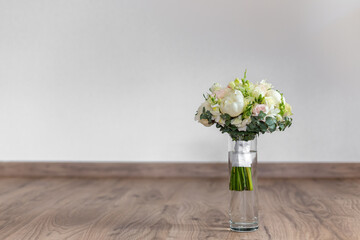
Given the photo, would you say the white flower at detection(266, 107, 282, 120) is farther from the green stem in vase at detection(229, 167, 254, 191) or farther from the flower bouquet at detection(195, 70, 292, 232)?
the green stem in vase at detection(229, 167, 254, 191)

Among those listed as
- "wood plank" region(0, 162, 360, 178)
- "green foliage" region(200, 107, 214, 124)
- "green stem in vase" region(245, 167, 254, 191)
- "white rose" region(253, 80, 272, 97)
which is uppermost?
"white rose" region(253, 80, 272, 97)

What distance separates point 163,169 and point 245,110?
1888 millimetres

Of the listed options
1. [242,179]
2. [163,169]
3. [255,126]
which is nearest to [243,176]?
[242,179]

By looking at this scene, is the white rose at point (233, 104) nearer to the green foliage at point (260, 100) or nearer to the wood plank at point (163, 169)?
the green foliage at point (260, 100)

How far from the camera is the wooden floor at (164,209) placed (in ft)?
6.53

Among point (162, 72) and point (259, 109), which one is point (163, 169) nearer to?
point (162, 72)

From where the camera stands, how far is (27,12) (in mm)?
3709

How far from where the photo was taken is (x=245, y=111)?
5.90 ft

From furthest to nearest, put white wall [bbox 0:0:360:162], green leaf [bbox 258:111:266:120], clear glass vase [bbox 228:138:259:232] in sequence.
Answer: white wall [bbox 0:0:360:162] < clear glass vase [bbox 228:138:259:232] < green leaf [bbox 258:111:266:120]

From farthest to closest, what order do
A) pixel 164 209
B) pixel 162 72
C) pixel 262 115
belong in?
pixel 162 72, pixel 164 209, pixel 262 115

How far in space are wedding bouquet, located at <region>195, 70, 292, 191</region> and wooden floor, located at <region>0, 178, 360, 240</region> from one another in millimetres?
409

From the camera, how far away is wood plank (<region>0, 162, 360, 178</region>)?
3.50 meters

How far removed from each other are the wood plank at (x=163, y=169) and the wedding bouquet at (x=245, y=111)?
1693 mm

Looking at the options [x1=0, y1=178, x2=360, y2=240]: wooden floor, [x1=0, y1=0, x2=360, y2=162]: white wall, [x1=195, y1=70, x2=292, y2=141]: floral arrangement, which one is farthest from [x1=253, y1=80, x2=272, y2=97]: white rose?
[x1=0, y1=0, x2=360, y2=162]: white wall
